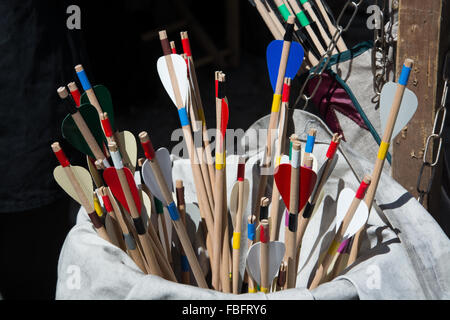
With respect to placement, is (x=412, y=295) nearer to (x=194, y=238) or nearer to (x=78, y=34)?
(x=194, y=238)

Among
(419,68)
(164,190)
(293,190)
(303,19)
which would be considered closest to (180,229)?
(164,190)

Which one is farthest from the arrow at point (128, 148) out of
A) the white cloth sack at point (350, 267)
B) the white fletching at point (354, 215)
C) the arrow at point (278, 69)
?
the white fletching at point (354, 215)

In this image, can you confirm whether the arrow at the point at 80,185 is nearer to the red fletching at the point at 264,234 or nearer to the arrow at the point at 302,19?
the red fletching at the point at 264,234

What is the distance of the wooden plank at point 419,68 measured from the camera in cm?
86

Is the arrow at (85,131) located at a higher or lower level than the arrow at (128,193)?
higher

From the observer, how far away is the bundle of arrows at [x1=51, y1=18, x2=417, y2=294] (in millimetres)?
695

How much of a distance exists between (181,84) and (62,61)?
529 millimetres

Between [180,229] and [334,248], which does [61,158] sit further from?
[334,248]

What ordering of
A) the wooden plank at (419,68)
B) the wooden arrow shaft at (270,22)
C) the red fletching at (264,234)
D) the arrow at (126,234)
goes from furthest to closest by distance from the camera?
the wooden arrow shaft at (270,22)
the wooden plank at (419,68)
the arrow at (126,234)
the red fletching at (264,234)

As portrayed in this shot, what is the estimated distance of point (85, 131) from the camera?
71 cm

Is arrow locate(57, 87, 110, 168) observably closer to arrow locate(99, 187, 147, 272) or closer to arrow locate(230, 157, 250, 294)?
arrow locate(99, 187, 147, 272)

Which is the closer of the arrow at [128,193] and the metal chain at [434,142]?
the arrow at [128,193]

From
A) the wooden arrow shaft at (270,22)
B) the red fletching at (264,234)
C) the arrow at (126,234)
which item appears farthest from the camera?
the wooden arrow shaft at (270,22)
